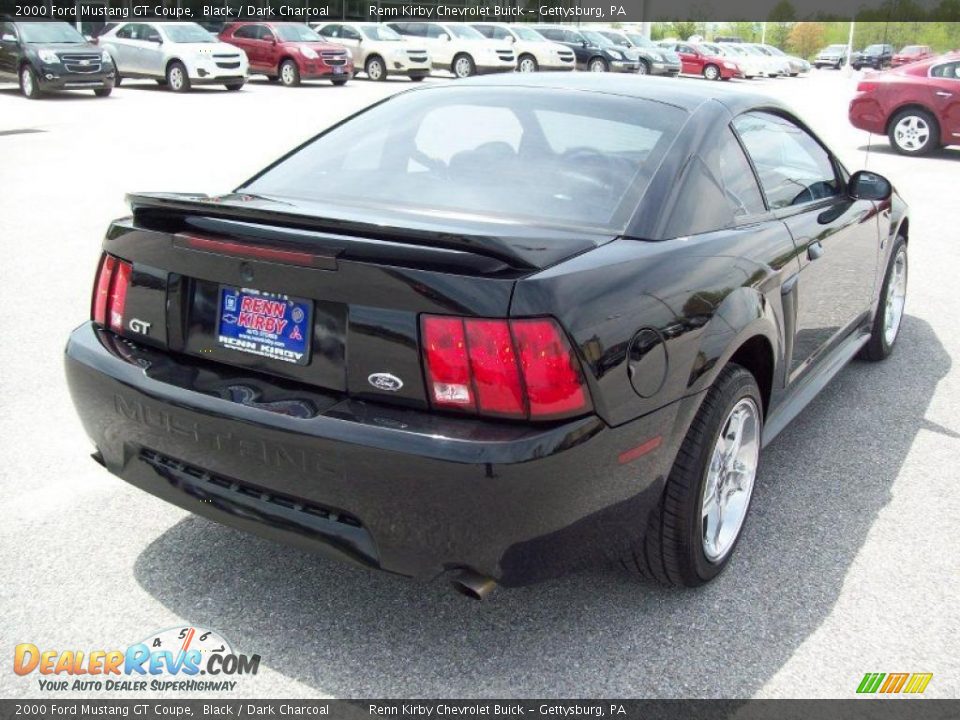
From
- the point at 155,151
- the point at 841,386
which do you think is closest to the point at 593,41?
the point at 155,151

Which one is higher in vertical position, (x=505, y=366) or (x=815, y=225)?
(x=815, y=225)

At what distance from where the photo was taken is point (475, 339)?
233cm

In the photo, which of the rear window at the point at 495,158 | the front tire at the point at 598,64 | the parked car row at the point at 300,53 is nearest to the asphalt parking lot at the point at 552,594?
the rear window at the point at 495,158

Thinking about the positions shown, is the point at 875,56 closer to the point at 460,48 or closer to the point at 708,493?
the point at 460,48

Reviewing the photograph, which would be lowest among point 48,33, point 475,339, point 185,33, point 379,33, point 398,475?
point 398,475

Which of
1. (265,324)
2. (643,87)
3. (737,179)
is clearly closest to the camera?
(265,324)

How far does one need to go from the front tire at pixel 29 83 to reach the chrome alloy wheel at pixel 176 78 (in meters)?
4.10

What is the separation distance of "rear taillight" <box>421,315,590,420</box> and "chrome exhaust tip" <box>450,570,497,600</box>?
0.42m

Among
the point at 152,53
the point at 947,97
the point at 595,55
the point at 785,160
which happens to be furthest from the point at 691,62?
the point at 785,160

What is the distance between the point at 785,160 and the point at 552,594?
2.05m

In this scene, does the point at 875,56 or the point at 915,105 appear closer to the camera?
the point at 915,105

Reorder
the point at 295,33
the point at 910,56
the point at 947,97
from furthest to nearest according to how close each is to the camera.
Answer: the point at 910,56, the point at 295,33, the point at 947,97

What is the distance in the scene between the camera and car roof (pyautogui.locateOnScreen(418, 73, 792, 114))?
11.3 feet

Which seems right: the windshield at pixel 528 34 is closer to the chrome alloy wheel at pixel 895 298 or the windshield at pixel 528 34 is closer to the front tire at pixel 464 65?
the front tire at pixel 464 65
